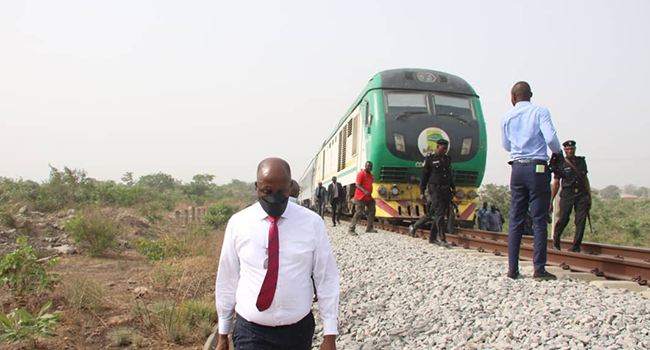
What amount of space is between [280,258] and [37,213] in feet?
51.6

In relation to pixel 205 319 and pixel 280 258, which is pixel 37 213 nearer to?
pixel 205 319

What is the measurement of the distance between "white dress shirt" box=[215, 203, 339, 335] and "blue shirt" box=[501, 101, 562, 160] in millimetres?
3296

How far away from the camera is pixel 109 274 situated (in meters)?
7.28

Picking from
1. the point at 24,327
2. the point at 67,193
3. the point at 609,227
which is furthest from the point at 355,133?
the point at 609,227

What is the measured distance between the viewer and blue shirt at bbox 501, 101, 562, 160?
180 inches

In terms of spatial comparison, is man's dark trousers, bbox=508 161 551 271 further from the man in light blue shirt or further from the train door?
the train door

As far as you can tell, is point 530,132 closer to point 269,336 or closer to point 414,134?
point 269,336

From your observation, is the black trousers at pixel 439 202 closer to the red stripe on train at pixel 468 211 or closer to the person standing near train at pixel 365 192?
the person standing near train at pixel 365 192

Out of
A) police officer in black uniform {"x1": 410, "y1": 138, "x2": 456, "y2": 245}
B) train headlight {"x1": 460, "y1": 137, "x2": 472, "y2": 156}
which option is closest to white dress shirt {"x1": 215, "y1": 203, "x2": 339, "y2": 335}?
police officer in black uniform {"x1": 410, "y1": 138, "x2": 456, "y2": 245}

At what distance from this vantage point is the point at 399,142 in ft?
33.0

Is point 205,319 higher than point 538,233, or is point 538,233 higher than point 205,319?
point 538,233

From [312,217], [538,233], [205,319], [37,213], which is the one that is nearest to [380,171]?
[538,233]

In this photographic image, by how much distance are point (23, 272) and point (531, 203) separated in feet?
16.7

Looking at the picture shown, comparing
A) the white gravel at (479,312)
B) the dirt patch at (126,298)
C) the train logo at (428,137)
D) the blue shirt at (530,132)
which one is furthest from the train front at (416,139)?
the blue shirt at (530,132)
